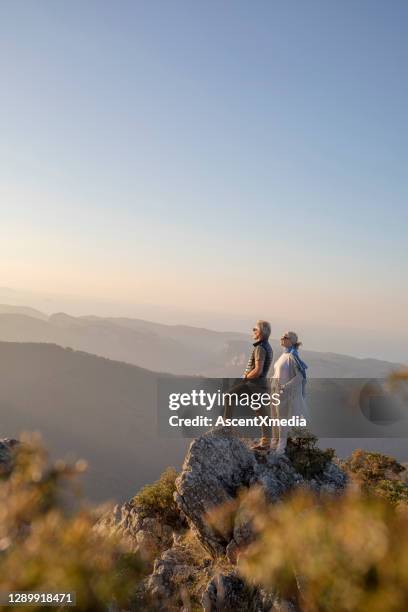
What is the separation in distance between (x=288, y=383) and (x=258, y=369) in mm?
675

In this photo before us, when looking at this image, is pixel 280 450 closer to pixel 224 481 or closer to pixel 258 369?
pixel 224 481

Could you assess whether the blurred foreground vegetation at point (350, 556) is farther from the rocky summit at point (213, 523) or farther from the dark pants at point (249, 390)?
the dark pants at point (249, 390)

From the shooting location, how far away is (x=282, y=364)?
9.23m

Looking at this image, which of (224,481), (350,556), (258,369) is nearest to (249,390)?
(258,369)

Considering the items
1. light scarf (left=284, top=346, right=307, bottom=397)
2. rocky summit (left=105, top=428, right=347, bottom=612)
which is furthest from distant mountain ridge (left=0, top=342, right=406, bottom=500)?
light scarf (left=284, top=346, right=307, bottom=397)

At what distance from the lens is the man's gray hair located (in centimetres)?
909

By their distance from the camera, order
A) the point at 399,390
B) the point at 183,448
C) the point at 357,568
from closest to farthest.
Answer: the point at 357,568 < the point at 399,390 < the point at 183,448

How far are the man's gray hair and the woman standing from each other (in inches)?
13.7

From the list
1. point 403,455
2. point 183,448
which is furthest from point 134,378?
point 403,455

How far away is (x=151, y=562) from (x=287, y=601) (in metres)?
3.36

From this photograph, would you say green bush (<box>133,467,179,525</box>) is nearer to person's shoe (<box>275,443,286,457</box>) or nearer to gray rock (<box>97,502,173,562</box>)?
gray rock (<box>97,502,173,562</box>)

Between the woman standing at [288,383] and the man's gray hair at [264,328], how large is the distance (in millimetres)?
348

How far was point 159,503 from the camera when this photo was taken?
990cm

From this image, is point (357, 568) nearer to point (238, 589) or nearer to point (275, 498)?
point (238, 589)
